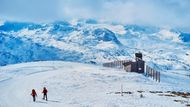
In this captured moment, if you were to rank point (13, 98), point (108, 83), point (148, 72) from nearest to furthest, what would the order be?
point (13, 98) → point (108, 83) → point (148, 72)

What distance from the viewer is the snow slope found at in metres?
54.6

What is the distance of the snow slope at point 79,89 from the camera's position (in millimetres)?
54594

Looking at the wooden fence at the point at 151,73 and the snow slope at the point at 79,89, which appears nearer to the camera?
the snow slope at the point at 79,89

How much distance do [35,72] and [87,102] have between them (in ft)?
169

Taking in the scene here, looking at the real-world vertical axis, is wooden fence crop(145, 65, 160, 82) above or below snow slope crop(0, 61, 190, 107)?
above

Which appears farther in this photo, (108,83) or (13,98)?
(108,83)

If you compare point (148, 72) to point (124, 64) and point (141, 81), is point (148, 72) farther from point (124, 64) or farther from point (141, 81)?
point (141, 81)

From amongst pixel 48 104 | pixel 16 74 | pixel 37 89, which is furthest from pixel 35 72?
pixel 48 104

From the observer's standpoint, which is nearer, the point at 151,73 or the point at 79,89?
the point at 79,89

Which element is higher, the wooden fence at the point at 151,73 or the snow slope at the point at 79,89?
the wooden fence at the point at 151,73

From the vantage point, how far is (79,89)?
73812mm

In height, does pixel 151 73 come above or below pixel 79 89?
above

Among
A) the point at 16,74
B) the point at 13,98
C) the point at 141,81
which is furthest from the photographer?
the point at 16,74

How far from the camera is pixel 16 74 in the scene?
9819 cm
